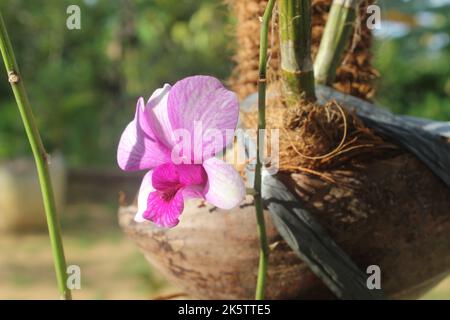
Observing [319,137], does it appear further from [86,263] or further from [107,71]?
[107,71]

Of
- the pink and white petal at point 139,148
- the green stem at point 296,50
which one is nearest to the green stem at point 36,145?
the pink and white petal at point 139,148

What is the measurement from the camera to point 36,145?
12.0 inches

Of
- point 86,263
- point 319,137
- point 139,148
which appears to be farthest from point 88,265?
point 139,148

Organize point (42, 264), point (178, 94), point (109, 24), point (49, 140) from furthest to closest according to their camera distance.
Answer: point (109, 24), point (49, 140), point (42, 264), point (178, 94)

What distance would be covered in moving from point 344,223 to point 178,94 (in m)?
0.18

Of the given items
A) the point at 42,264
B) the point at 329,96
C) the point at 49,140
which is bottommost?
the point at 42,264

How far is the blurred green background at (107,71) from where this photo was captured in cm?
342

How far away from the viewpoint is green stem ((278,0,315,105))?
1.18 feet

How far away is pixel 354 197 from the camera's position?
0.43m

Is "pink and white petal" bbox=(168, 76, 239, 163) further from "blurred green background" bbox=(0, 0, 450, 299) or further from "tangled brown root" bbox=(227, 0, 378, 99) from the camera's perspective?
"blurred green background" bbox=(0, 0, 450, 299)

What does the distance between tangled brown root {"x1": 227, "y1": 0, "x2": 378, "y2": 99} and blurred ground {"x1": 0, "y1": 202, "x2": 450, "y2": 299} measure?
1.38 meters

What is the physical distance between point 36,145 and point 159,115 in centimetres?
6

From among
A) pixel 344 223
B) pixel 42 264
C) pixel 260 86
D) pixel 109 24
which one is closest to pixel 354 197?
pixel 344 223
